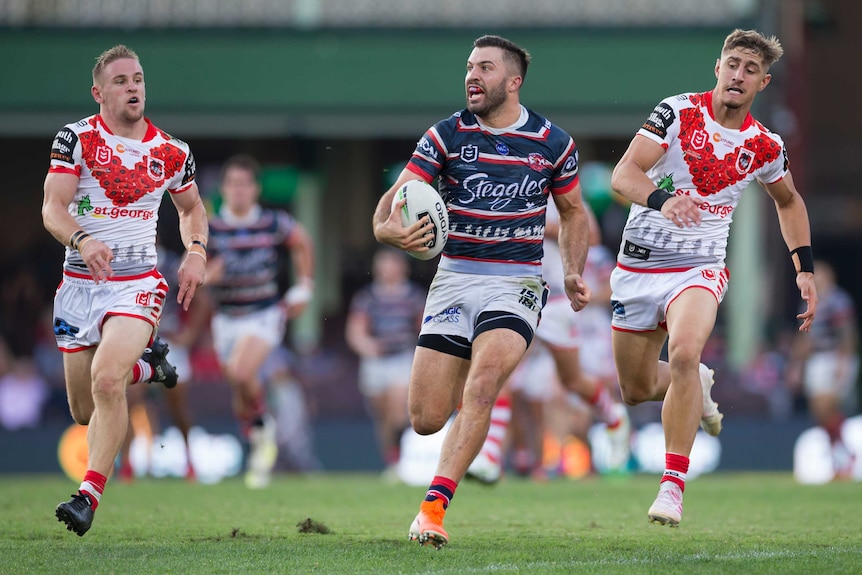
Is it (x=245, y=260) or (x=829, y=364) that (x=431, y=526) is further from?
(x=829, y=364)

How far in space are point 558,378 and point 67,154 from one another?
221 inches

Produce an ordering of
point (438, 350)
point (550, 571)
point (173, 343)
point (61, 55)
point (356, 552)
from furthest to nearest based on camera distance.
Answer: point (61, 55)
point (173, 343)
point (438, 350)
point (356, 552)
point (550, 571)

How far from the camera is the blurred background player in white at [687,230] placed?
775 cm

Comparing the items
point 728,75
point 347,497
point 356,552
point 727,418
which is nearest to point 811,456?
point 727,418

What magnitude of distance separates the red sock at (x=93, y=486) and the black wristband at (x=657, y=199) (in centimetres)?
330

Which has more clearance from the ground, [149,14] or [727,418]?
[149,14]

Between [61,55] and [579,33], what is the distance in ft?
23.6

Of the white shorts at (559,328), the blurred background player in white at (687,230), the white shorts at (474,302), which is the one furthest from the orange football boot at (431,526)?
the white shorts at (559,328)

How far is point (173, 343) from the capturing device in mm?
14906

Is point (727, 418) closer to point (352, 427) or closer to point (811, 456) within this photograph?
point (811, 456)

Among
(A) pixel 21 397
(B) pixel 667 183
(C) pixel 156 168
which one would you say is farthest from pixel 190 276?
(A) pixel 21 397

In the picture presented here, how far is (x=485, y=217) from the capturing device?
24.8 ft

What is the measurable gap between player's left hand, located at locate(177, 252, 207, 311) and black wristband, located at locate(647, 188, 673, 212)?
2.59 meters

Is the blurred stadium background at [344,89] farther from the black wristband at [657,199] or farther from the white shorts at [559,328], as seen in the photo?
the black wristband at [657,199]
